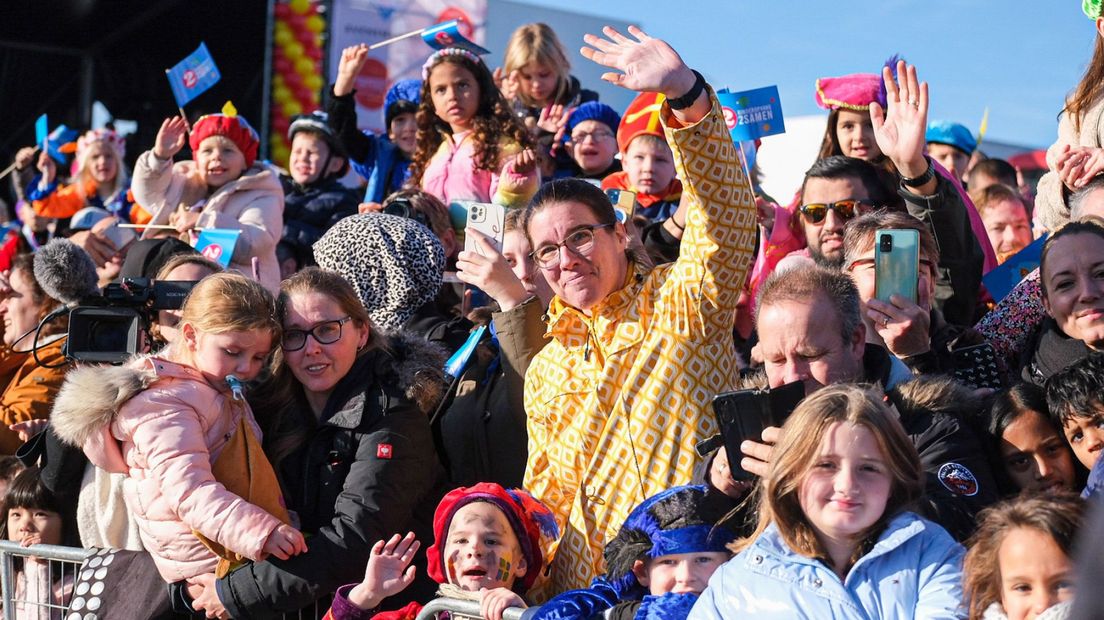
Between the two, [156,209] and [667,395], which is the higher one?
[156,209]

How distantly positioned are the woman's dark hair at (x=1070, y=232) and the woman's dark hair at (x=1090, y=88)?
2.36 ft

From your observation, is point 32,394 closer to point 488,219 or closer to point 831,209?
point 488,219

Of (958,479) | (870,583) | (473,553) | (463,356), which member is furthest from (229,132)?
(870,583)

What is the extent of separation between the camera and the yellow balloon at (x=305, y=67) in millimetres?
13375

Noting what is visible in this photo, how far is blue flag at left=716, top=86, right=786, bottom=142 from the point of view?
534 centimetres

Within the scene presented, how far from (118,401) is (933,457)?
2357 mm

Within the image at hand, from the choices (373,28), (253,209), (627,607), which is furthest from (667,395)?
(373,28)

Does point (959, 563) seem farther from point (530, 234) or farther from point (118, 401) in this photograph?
point (118, 401)

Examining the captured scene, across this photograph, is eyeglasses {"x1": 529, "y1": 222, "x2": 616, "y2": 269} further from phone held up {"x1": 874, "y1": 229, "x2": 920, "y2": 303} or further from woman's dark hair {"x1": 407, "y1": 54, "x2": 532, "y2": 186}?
woman's dark hair {"x1": 407, "y1": 54, "x2": 532, "y2": 186}

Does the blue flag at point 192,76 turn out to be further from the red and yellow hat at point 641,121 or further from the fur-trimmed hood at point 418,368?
the fur-trimmed hood at point 418,368

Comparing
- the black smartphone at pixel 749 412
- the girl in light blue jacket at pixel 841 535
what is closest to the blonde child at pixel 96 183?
the black smartphone at pixel 749 412

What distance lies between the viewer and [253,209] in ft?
20.5

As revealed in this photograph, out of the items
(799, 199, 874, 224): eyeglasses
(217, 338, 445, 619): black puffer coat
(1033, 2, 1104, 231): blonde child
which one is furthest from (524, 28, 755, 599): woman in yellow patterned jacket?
(1033, 2, 1104, 231): blonde child

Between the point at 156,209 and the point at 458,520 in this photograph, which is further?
the point at 156,209
